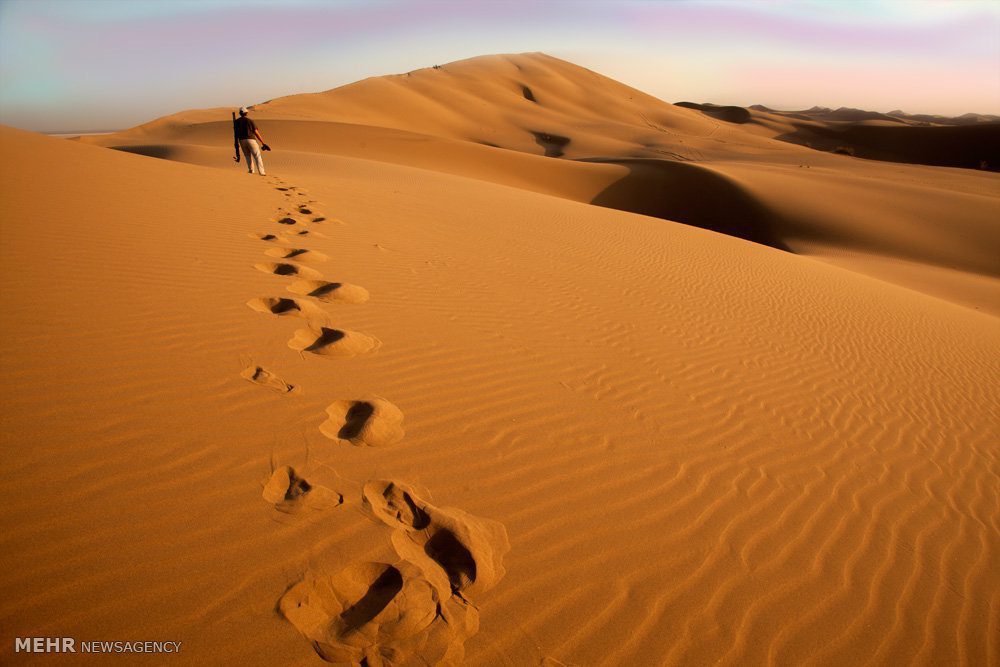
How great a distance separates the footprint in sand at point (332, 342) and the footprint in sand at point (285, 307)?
25 centimetres

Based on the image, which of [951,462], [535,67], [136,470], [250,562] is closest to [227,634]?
[250,562]

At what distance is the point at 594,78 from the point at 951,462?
7778 centimetres

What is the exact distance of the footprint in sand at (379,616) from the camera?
5.42 ft

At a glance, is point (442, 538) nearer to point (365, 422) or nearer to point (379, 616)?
point (379, 616)

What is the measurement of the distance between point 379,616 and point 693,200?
2123cm

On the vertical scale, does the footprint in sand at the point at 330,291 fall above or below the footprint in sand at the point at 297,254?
below

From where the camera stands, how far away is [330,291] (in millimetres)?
4316

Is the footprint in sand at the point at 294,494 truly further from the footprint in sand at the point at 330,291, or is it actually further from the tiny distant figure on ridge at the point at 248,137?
the tiny distant figure on ridge at the point at 248,137

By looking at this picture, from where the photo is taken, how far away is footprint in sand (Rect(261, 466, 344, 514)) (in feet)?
6.92

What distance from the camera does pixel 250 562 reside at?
6.01ft

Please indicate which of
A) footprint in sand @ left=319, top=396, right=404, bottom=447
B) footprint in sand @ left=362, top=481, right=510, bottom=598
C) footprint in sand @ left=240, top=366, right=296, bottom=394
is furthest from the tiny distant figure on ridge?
footprint in sand @ left=362, top=481, right=510, bottom=598

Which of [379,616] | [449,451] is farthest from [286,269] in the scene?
[379,616]

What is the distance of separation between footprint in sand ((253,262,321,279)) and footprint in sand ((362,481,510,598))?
9.52 feet

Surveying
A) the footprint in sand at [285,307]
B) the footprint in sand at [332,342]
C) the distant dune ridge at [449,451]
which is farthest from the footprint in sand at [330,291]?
the footprint in sand at [332,342]
